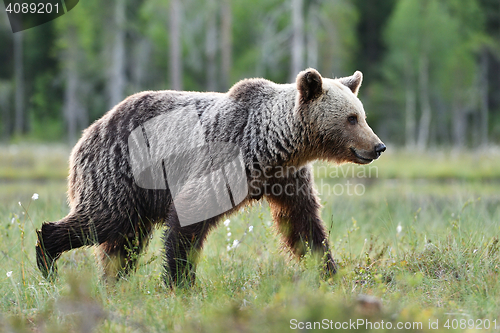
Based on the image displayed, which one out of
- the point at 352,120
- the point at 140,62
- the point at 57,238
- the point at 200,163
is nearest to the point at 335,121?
the point at 352,120

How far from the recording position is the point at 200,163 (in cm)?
429

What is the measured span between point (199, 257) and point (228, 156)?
946 mm

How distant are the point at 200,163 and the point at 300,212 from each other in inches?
43.1

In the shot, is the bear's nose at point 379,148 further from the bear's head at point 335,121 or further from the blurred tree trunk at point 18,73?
the blurred tree trunk at point 18,73

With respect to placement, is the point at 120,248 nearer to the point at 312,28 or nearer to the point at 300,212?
the point at 300,212

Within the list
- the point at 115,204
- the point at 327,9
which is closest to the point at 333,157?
the point at 115,204

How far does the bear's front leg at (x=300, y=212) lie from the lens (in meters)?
4.47

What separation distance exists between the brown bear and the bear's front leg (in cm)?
1

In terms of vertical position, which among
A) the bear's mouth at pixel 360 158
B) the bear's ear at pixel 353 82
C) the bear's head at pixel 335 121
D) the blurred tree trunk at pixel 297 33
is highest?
the blurred tree trunk at pixel 297 33

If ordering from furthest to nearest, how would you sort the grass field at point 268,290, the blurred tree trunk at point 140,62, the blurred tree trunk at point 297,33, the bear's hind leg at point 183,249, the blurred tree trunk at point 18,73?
the blurred tree trunk at point 140,62, the blurred tree trunk at point 18,73, the blurred tree trunk at point 297,33, the bear's hind leg at point 183,249, the grass field at point 268,290

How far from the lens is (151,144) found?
4.62m

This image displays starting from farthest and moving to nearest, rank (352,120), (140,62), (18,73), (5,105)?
(140,62) → (5,105) → (18,73) → (352,120)

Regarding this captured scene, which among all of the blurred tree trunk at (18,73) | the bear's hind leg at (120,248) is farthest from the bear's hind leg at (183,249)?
the blurred tree trunk at (18,73)

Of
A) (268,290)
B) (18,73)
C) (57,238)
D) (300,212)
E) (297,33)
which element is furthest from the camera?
(18,73)
